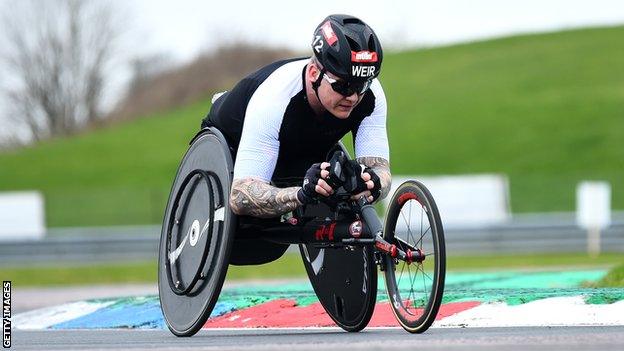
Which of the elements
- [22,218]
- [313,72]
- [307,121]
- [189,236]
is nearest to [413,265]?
[307,121]

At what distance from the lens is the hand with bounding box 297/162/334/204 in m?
8.09

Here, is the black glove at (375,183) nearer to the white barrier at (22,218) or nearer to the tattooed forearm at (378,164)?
the tattooed forearm at (378,164)

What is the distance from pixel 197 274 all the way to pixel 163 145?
161ft

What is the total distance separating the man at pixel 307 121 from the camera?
8.22 m

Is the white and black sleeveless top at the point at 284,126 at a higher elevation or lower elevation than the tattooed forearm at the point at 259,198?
higher

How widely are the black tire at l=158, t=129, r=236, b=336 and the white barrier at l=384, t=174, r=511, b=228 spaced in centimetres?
2083

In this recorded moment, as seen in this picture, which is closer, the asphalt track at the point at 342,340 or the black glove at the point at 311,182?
the asphalt track at the point at 342,340

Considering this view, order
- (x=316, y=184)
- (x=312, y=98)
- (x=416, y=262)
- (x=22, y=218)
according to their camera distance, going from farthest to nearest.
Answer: (x=22, y=218) < (x=312, y=98) < (x=316, y=184) < (x=416, y=262)

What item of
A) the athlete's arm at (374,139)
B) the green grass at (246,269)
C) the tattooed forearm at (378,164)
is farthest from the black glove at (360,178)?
the green grass at (246,269)

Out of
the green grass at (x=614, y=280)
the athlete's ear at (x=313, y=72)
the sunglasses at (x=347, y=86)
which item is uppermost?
the athlete's ear at (x=313, y=72)

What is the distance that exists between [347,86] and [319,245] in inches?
39.4

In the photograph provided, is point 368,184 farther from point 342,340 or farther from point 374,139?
point 342,340

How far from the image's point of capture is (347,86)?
827cm

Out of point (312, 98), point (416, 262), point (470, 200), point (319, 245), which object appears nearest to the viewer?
point (416, 262)
